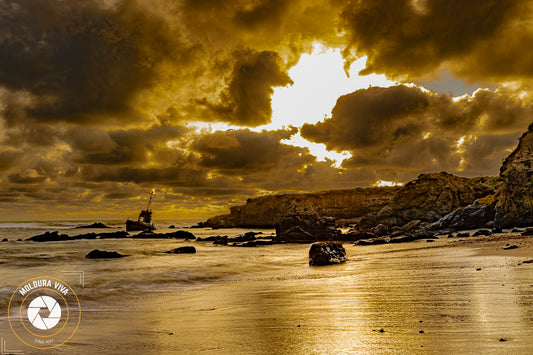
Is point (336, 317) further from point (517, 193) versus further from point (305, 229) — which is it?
point (305, 229)

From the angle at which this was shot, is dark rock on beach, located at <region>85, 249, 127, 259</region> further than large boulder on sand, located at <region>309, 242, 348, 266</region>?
Yes

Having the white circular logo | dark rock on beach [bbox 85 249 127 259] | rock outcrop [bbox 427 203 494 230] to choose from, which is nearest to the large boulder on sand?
the white circular logo

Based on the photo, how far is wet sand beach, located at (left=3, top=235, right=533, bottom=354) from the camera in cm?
372

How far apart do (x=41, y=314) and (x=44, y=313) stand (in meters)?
0.13

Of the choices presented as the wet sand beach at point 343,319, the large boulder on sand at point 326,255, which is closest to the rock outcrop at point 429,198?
the large boulder on sand at point 326,255

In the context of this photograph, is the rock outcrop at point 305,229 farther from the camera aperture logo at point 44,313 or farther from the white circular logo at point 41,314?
the white circular logo at point 41,314

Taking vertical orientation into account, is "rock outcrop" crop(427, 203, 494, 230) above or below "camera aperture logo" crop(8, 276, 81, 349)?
above

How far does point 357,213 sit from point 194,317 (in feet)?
419

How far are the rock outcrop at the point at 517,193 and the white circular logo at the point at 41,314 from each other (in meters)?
28.8

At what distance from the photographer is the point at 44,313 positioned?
8.16m

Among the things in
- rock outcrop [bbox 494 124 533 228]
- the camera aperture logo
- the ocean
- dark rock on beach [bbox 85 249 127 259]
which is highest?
rock outcrop [bbox 494 124 533 228]

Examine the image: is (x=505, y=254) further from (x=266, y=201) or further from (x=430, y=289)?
(x=266, y=201)

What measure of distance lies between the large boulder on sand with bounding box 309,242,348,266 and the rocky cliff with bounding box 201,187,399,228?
329 ft

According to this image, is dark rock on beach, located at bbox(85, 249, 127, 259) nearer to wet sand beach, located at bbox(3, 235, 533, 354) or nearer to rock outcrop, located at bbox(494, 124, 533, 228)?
wet sand beach, located at bbox(3, 235, 533, 354)
